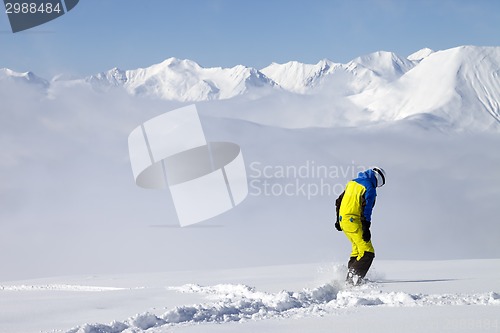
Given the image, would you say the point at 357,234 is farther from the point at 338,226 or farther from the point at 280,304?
the point at 280,304

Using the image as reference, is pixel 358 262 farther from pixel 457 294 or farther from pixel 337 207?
pixel 457 294

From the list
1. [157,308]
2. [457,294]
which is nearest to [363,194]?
[457,294]

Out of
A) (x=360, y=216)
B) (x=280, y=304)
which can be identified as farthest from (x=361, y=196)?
(x=280, y=304)

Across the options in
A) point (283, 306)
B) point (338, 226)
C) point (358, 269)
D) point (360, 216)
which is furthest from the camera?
point (338, 226)

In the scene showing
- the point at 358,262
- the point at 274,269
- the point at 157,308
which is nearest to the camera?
the point at 157,308

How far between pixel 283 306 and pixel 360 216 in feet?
8.57

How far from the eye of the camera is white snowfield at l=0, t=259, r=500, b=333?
16.9 feet

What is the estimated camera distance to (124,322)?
521 cm

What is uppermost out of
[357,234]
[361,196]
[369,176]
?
[369,176]

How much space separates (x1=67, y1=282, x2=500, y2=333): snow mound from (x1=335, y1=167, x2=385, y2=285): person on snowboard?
0.61m

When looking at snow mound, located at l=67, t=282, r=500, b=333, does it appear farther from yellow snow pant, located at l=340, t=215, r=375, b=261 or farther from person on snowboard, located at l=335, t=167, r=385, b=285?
yellow snow pant, located at l=340, t=215, r=375, b=261

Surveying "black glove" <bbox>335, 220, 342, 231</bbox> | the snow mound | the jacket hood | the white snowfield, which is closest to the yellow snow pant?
"black glove" <bbox>335, 220, 342, 231</bbox>

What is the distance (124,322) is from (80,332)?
0.40 metres

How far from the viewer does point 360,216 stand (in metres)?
8.60
